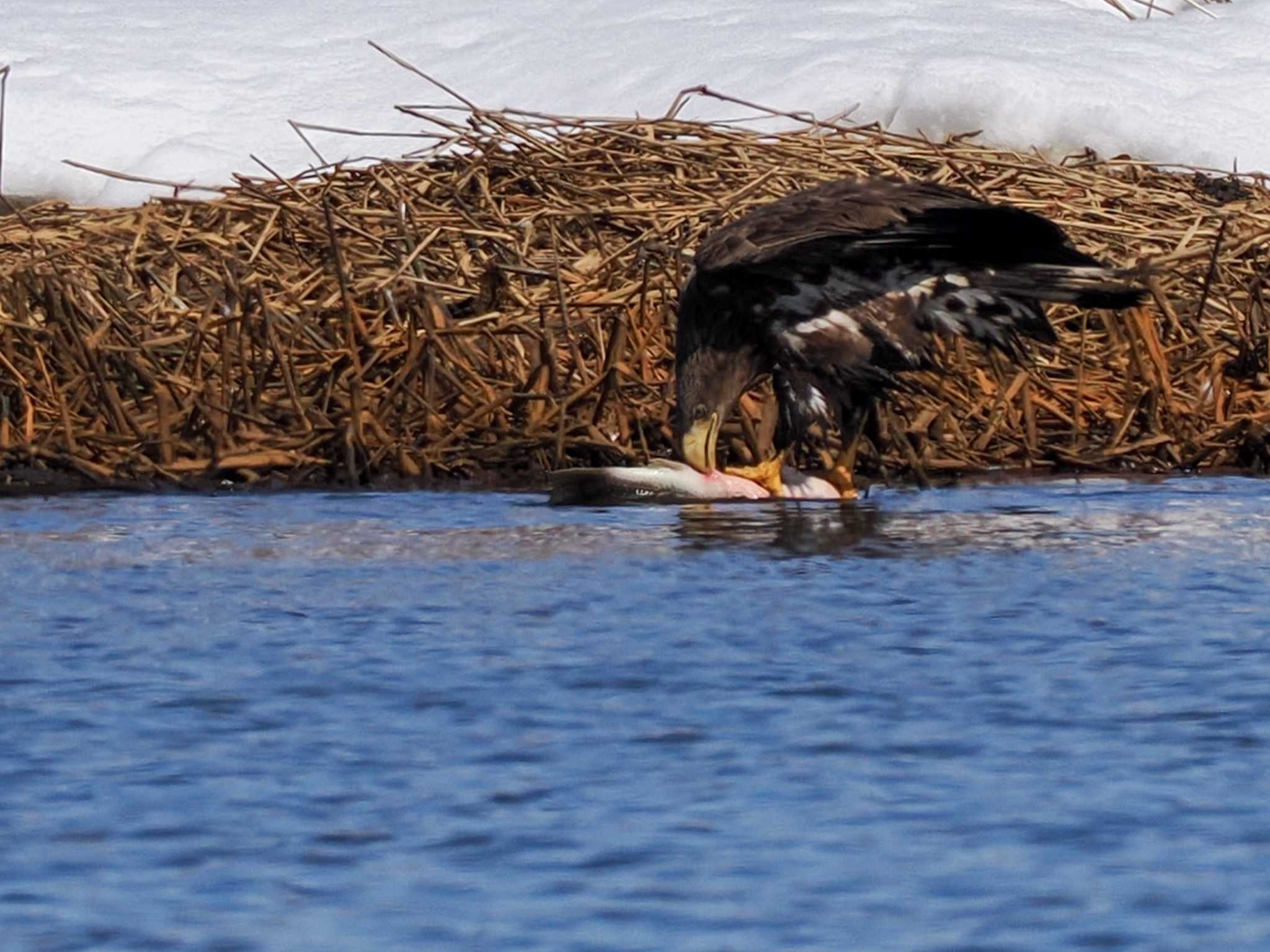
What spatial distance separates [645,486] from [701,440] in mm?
378

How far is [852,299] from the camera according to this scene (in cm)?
1021

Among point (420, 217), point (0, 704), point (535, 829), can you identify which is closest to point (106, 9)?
point (420, 217)

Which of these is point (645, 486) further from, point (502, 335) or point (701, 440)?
point (502, 335)

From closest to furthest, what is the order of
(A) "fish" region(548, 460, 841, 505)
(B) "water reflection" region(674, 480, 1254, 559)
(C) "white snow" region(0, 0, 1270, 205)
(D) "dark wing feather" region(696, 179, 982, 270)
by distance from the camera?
(B) "water reflection" region(674, 480, 1254, 559) → (D) "dark wing feather" region(696, 179, 982, 270) → (A) "fish" region(548, 460, 841, 505) → (C) "white snow" region(0, 0, 1270, 205)

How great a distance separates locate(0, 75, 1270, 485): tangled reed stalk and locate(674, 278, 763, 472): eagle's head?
865mm

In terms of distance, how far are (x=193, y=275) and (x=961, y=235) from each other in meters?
4.12

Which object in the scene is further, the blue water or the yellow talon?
the yellow talon

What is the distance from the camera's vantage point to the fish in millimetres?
9797

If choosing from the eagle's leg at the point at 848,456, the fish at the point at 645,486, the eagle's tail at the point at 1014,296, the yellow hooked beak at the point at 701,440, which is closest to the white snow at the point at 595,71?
the eagle's tail at the point at 1014,296

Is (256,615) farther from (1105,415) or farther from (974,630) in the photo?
(1105,415)

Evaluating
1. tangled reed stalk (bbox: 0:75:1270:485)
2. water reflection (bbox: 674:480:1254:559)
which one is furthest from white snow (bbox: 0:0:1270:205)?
water reflection (bbox: 674:480:1254:559)

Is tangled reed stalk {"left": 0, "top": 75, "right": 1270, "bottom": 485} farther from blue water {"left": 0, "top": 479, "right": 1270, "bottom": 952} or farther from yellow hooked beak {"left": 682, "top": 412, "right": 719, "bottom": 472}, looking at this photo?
blue water {"left": 0, "top": 479, "right": 1270, "bottom": 952}

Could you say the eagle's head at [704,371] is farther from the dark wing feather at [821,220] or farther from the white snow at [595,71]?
the white snow at [595,71]

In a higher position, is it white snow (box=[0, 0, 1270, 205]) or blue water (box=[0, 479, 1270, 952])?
white snow (box=[0, 0, 1270, 205])
